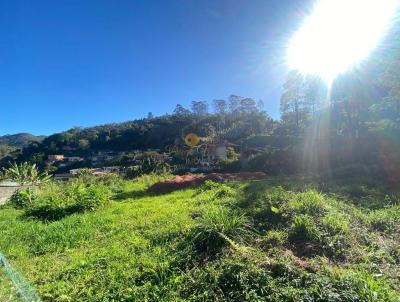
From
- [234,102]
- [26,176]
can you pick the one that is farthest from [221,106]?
[26,176]

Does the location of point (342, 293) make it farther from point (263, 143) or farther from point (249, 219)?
point (263, 143)

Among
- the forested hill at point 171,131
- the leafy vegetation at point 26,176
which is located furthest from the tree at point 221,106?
the leafy vegetation at point 26,176

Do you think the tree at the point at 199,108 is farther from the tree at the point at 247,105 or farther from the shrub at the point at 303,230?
the shrub at the point at 303,230

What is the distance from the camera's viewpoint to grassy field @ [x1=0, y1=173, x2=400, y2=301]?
113 inches

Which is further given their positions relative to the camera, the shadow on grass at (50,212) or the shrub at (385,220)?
the shadow on grass at (50,212)

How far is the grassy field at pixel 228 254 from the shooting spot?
288 cm

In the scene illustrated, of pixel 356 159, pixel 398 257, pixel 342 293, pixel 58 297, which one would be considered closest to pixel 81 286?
pixel 58 297

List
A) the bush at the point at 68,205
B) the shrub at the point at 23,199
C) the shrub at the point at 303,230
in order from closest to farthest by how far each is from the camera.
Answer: the shrub at the point at 303,230 → the bush at the point at 68,205 → the shrub at the point at 23,199

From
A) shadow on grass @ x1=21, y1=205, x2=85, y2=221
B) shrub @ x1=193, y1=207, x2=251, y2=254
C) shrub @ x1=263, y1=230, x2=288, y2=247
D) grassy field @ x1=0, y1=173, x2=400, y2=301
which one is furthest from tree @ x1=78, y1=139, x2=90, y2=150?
shrub @ x1=263, y1=230, x2=288, y2=247

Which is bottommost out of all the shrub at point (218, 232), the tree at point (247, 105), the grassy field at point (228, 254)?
the grassy field at point (228, 254)

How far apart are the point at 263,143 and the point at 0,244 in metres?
33.1

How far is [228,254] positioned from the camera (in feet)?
12.0

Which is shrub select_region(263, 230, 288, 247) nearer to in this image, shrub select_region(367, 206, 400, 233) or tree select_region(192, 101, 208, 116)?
shrub select_region(367, 206, 400, 233)

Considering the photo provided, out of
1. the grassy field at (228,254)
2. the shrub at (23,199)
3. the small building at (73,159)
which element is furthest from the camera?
the small building at (73,159)
